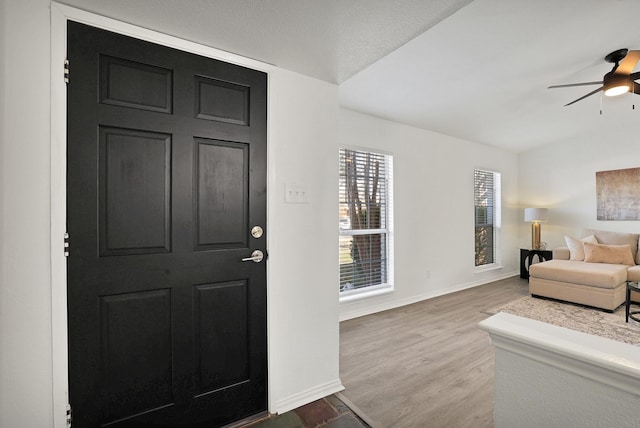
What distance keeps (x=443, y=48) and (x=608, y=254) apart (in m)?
3.90

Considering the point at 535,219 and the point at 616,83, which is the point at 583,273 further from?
the point at 616,83

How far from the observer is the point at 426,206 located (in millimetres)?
4402

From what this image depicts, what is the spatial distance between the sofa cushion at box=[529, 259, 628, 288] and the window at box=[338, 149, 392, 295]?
2147 mm

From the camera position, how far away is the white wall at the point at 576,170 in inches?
191

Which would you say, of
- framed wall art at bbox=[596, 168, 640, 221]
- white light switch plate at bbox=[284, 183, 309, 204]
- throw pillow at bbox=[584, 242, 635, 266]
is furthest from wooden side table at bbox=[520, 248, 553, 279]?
white light switch plate at bbox=[284, 183, 309, 204]


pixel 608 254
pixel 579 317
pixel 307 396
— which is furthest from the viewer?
pixel 608 254

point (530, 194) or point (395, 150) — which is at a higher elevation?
point (395, 150)

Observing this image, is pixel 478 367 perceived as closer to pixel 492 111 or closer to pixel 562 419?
pixel 562 419

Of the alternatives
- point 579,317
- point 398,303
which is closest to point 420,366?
point 398,303

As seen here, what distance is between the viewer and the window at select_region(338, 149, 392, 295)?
146 inches

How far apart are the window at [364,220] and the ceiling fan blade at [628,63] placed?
2270 mm

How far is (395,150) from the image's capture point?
4.06m

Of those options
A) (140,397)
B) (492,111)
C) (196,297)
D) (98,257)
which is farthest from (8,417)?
(492,111)

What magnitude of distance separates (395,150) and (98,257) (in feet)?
11.4
